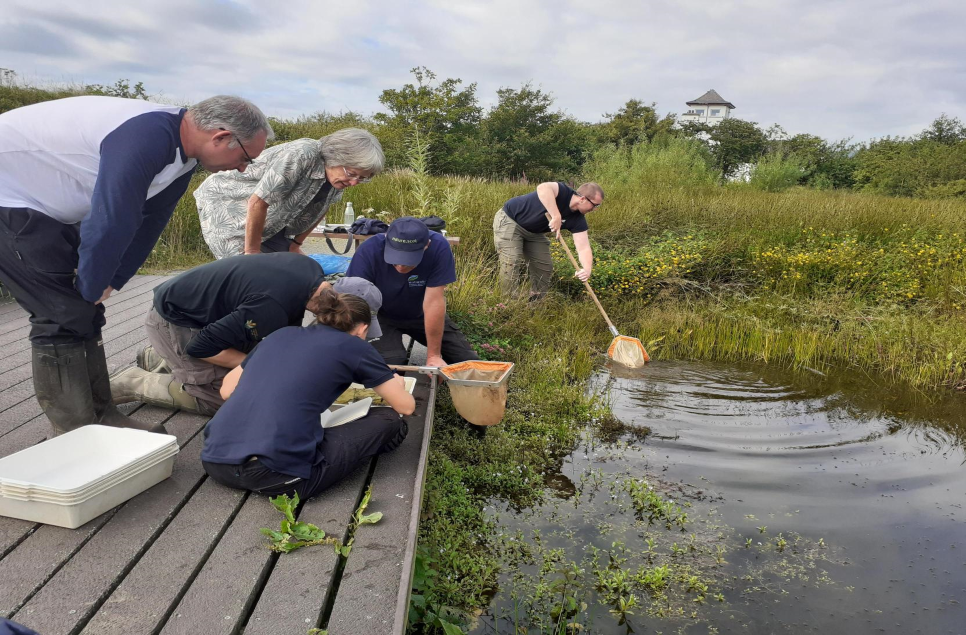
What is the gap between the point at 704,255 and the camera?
845 centimetres

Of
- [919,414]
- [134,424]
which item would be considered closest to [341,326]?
[134,424]

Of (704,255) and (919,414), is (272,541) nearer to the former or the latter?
(919,414)

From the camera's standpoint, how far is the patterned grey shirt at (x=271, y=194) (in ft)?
12.1

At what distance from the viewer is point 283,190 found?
3.73 meters

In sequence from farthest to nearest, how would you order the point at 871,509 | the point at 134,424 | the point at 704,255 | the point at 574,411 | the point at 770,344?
the point at 704,255
the point at 770,344
the point at 574,411
the point at 871,509
the point at 134,424

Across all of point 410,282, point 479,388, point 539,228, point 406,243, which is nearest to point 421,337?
point 410,282

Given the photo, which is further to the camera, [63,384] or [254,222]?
[254,222]

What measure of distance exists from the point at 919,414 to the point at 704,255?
3574 mm

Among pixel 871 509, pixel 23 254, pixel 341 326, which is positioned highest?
pixel 23 254

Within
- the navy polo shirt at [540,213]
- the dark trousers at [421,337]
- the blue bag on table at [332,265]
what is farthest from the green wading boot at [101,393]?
the navy polo shirt at [540,213]

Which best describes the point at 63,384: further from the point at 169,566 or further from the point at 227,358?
the point at 169,566

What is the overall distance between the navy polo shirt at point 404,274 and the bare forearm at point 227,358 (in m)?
0.99

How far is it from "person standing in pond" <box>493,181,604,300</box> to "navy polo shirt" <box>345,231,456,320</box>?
2594 mm

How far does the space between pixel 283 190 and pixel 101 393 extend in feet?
4.76
